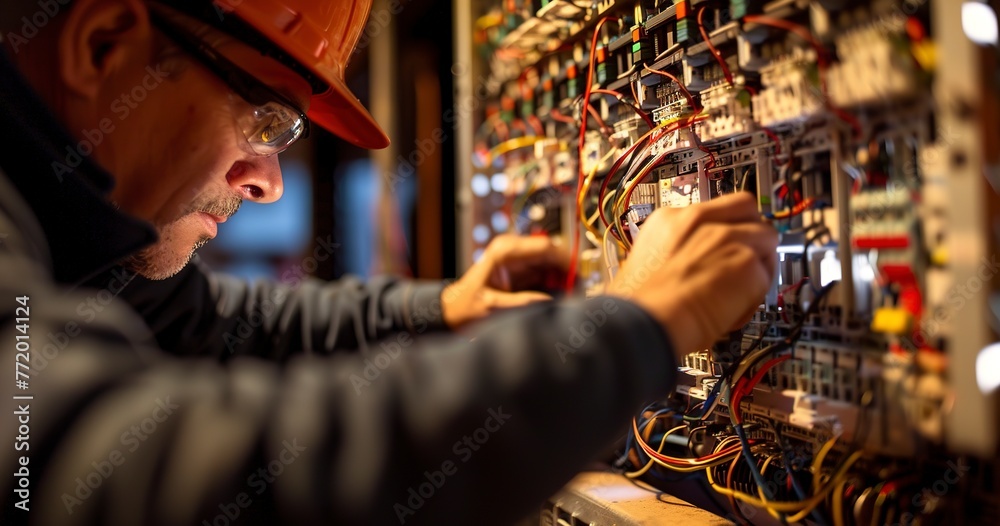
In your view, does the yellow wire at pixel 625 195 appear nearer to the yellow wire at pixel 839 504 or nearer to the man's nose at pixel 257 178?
the yellow wire at pixel 839 504

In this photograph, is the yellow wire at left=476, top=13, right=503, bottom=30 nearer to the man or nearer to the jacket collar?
the man

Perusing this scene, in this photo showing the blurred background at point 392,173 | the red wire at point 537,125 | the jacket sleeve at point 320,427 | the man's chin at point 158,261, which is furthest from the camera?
the blurred background at point 392,173

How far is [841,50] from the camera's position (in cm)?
66

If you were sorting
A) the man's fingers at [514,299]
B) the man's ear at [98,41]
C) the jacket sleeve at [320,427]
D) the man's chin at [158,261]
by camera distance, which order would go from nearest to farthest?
the jacket sleeve at [320,427], the man's ear at [98,41], the man's chin at [158,261], the man's fingers at [514,299]

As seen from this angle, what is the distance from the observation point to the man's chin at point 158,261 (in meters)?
0.93

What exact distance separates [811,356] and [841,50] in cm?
33

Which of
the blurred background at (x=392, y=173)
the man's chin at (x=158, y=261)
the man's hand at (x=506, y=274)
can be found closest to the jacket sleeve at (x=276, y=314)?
the man's hand at (x=506, y=274)

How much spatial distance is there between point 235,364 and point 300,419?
188 mm

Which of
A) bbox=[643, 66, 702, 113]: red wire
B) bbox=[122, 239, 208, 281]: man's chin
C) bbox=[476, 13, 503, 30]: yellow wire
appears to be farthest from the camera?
bbox=[476, 13, 503, 30]: yellow wire

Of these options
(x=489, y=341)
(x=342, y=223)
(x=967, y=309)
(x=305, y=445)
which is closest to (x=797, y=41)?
(x=967, y=309)

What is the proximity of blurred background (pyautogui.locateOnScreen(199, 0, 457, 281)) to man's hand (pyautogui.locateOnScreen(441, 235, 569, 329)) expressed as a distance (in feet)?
2.61

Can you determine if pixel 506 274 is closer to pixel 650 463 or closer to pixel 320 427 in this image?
pixel 650 463

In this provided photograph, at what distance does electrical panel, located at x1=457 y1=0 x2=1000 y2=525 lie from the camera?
56 centimetres

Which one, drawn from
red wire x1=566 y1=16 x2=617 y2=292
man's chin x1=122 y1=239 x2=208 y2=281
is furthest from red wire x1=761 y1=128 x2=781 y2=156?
man's chin x1=122 y1=239 x2=208 y2=281
